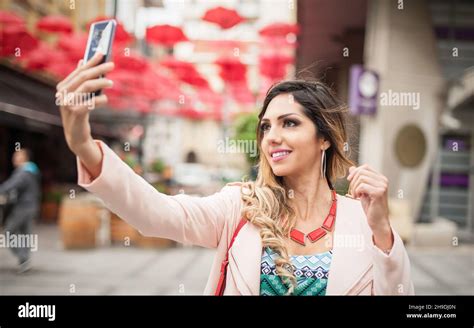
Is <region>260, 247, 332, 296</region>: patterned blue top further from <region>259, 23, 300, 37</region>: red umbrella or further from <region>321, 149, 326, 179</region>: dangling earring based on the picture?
<region>259, 23, 300, 37</region>: red umbrella

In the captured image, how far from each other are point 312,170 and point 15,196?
6237 millimetres

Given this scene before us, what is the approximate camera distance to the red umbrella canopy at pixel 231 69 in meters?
9.23

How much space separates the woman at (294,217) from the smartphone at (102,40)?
0.35 meters

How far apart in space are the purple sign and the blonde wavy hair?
7.06 m

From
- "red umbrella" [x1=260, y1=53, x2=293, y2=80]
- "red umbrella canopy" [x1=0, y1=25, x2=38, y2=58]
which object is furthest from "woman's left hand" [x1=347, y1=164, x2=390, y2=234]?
"red umbrella" [x1=260, y1=53, x2=293, y2=80]

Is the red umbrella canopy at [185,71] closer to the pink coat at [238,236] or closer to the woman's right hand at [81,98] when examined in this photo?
the pink coat at [238,236]

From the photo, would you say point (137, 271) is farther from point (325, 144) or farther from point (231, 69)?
point (325, 144)

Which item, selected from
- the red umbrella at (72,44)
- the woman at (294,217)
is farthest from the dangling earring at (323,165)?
the red umbrella at (72,44)

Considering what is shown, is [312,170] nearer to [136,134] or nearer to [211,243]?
[211,243]

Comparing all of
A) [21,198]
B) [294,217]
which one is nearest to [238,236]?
[294,217]

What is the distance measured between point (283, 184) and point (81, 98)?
81 cm

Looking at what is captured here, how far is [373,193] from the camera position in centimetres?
152
